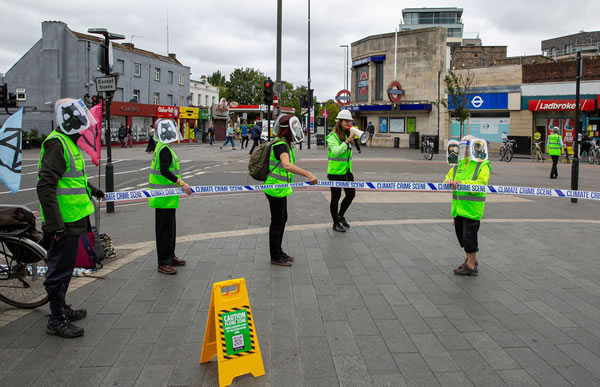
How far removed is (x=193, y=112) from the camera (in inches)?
2149

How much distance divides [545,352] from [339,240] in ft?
12.8

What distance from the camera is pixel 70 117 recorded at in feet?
13.6

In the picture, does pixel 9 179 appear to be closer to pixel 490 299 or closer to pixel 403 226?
pixel 490 299

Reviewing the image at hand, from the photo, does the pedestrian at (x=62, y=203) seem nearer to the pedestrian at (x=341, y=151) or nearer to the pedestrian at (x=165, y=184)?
the pedestrian at (x=165, y=184)

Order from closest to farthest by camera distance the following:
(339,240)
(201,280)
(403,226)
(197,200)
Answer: (201,280)
(339,240)
(403,226)
(197,200)

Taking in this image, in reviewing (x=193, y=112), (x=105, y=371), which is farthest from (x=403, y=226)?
(x=193, y=112)

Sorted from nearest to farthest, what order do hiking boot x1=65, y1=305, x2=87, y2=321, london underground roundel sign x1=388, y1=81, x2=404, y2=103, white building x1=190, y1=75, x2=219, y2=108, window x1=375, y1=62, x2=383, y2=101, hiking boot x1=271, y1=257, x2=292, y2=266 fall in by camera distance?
1. hiking boot x1=65, y1=305, x2=87, y2=321
2. hiking boot x1=271, y1=257, x2=292, y2=266
3. london underground roundel sign x1=388, y1=81, x2=404, y2=103
4. window x1=375, y1=62, x2=383, y2=101
5. white building x1=190, y1=75, x2=219, y2=108

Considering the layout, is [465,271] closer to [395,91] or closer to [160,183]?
[160,183]

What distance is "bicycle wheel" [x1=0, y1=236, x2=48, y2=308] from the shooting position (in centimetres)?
448

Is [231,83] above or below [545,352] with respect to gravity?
above

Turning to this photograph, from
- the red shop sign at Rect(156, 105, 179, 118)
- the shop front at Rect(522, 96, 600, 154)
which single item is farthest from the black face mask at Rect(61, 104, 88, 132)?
the red shop sign at Rect(156, 105, 179, 118)

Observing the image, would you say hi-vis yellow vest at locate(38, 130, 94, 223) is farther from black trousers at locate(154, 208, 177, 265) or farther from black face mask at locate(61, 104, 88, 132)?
black trousers at locate(154, 208, 177, 265)

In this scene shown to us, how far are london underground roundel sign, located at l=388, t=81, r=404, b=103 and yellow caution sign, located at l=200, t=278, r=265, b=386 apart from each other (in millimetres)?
37046

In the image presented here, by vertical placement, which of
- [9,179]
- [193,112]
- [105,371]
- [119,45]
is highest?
[119,45]
